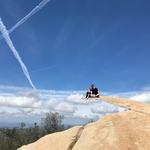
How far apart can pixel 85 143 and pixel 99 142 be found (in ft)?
2.93

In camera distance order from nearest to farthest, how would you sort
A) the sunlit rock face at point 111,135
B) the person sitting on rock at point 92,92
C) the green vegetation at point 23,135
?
the sunlit rock face at point 111,135 < the person sitting on rock at point 92,92 < the green vegetation at point 23,135

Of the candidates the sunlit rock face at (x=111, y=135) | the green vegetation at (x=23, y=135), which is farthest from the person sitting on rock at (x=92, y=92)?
the green vegetation at (x=23, y=135)

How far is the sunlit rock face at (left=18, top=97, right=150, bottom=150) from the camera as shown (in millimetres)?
16781

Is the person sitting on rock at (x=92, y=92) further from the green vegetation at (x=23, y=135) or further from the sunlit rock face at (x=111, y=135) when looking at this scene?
the green vegetation at (x=23, y=135)

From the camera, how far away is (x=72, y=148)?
18.4 meters

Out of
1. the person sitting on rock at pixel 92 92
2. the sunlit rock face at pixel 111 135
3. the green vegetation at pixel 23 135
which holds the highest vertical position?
the green vegetation at pixel 23 135

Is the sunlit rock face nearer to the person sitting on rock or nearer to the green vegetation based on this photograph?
the person sitting on rock

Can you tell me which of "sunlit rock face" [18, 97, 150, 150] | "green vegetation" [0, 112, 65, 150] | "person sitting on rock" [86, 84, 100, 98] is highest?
"green vegetation" [0, 112, 65, 150]

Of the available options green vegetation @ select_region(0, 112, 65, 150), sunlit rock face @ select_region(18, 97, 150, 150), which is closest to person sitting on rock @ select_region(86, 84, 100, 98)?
sunlit rock face @ select_region(18, 97, 150, 150)

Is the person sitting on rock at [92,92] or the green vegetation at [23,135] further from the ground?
the green vegetation at [23,135]

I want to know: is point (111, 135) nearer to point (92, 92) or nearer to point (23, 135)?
point (92, 92)

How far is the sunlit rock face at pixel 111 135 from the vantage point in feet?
55.1

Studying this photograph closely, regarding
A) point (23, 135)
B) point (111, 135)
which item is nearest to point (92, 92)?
point (111, 135)

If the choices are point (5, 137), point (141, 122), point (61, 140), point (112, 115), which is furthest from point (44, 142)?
point (5, 137)
